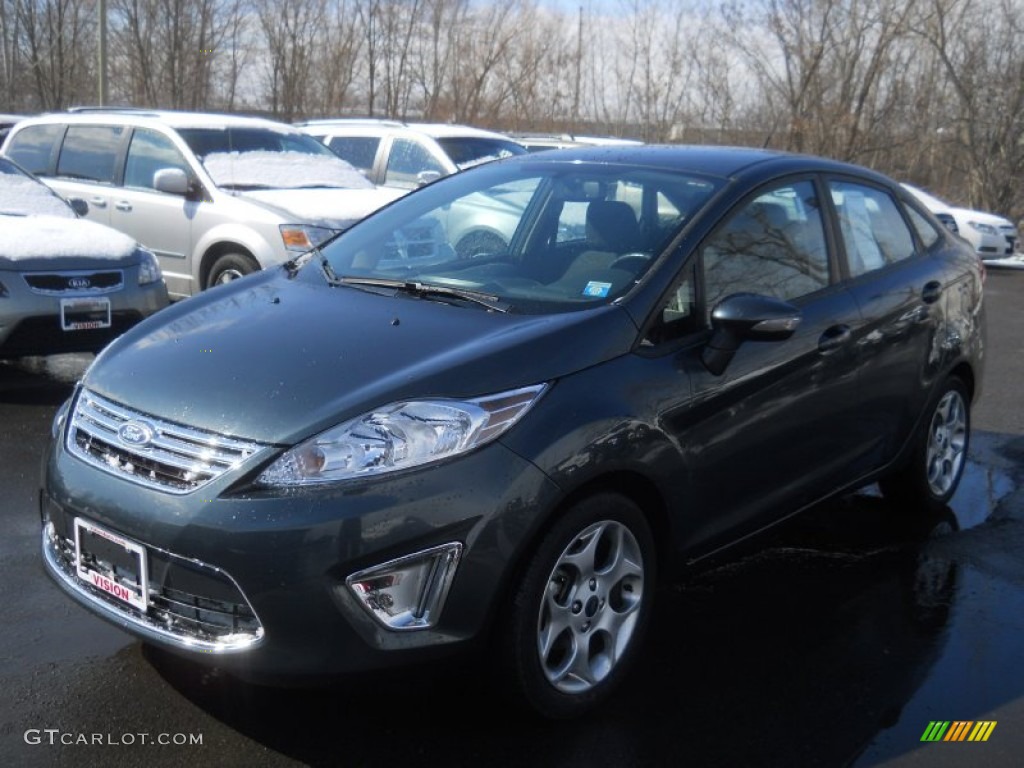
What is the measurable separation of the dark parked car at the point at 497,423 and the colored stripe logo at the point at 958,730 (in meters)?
0.88

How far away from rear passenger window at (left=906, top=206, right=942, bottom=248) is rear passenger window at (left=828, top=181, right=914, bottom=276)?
105 mm

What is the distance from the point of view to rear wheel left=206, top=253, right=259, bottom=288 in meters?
8.68

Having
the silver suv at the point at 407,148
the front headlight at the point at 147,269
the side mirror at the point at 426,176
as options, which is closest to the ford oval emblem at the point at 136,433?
the front headlight at the point at 147,269

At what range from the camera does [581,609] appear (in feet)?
11.2

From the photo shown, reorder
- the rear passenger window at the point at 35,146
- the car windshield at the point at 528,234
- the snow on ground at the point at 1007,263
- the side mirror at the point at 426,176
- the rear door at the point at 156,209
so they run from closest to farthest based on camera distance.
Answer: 1. the car windshield at the point at 528,234
2. the rear door at the point at 156,209
3. the rear passenger window at the point at 35,146
4. the side mirror at the point at 426,176
5. the snow on ground at the point at 1007,263

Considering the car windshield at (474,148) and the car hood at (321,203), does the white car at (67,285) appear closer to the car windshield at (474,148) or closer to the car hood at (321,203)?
the car hood at (321,203)

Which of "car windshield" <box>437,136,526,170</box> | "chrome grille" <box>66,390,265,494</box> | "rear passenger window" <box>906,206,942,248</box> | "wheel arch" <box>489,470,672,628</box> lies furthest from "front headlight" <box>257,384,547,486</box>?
"car windshield" <box>437,136,526,170</box>

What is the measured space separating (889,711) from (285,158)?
24.6 feet

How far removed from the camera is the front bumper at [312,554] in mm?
2910

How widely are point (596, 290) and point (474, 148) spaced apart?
8.76m

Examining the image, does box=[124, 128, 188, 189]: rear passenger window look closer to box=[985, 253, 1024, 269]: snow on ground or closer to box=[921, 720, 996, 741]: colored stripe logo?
box=[921, 720, 996, 741]: colored stripe logo

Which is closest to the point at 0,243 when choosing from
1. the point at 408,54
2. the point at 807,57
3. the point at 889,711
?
the point at 889,711

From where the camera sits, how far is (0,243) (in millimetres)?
7039

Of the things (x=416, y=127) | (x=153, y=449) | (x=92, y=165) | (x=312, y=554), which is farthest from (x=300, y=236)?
(x=312, y=554)
